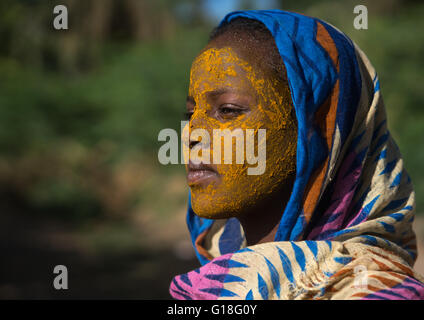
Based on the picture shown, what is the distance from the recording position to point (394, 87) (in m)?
8.23

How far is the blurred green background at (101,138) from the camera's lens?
6.83m

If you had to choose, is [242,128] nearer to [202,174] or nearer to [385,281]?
[202,174]

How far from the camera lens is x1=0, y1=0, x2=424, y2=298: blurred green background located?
6.83m

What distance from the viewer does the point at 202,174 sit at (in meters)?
1.70

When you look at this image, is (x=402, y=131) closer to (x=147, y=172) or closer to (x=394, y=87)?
(x=394, y=87)

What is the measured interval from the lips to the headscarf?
0.93 ft

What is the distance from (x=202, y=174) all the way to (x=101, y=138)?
8.98 metres

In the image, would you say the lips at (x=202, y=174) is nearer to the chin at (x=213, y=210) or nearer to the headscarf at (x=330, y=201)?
the chin at (x=213, y=210)

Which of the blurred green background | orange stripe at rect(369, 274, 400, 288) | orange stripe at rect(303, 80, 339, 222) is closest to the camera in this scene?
orange stripe at rect(369, 274, 400, 288)

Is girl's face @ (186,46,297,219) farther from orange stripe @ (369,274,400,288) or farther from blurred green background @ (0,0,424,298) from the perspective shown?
blurred green background @ (0,0,424,298)

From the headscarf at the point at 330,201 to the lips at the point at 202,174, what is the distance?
284 mm

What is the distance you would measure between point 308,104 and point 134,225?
24.5ft

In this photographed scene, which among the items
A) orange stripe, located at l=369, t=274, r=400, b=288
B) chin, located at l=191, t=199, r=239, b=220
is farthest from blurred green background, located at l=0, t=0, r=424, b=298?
orange stripe, located at l=369, t=274, r=400, b=288
